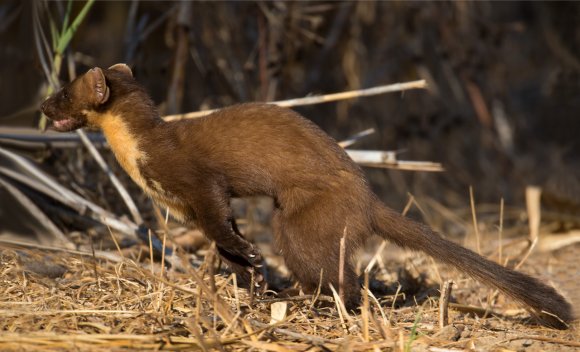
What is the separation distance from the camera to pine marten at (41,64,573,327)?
12.1 feet

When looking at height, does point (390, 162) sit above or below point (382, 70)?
below

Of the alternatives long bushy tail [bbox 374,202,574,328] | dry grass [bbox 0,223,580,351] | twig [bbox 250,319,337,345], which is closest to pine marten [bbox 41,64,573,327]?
long bushy tail [bbox 374,202,574,328]

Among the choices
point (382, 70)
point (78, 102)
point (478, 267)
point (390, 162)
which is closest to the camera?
point (478, 267)

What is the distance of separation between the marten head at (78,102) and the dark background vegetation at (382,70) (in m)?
1.27

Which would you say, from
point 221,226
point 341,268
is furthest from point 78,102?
point 341,268

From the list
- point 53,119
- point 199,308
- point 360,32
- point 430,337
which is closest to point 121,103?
point 53,119

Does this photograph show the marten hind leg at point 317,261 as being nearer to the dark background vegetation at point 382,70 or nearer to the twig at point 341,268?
the twig at point 341,268

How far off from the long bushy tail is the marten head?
150 cm

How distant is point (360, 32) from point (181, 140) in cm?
456

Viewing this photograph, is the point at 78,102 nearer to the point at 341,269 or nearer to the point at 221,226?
the point at 221,226

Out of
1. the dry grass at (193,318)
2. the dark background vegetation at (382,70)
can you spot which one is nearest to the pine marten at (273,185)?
the dry grass at (193,318)

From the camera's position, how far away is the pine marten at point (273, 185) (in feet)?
12.1

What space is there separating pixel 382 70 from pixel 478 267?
439 centimetres

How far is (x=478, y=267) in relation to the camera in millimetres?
3680
